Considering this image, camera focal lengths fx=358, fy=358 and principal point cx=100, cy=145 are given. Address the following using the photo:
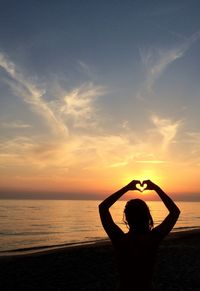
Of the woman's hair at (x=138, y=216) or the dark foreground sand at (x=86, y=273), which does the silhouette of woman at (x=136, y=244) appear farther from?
the dark foreground sand at (x=86, y=273)

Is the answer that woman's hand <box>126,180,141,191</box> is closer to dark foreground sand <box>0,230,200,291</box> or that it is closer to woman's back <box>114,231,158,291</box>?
woman's back <box>114,231,158,291</box>

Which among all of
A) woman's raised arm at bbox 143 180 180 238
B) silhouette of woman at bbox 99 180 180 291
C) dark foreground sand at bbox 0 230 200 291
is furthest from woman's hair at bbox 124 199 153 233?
dark foreground sand at bbox 0 230 200 291

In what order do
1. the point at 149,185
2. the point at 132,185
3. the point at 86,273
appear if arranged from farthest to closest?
the point at 86,273
the point at 149,185
the point at 132,185

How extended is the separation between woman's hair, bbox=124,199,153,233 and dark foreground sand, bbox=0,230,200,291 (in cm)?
1108

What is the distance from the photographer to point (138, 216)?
12.4ft

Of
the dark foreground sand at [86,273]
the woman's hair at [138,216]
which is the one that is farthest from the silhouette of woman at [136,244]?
the dark foreground sand at [86,273]

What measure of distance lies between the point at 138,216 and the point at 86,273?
14.7 m

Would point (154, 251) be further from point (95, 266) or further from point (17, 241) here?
point (17, 241)

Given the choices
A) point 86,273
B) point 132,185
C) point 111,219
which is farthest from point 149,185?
point 86,273

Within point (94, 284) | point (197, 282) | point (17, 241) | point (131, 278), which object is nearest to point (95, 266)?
point (94, 284)

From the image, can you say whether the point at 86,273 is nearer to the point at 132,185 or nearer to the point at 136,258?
the point at 136,258

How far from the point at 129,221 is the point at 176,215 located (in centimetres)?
55

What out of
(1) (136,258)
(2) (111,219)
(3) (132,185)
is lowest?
(1) (136,258)

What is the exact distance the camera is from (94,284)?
15.0 metres
